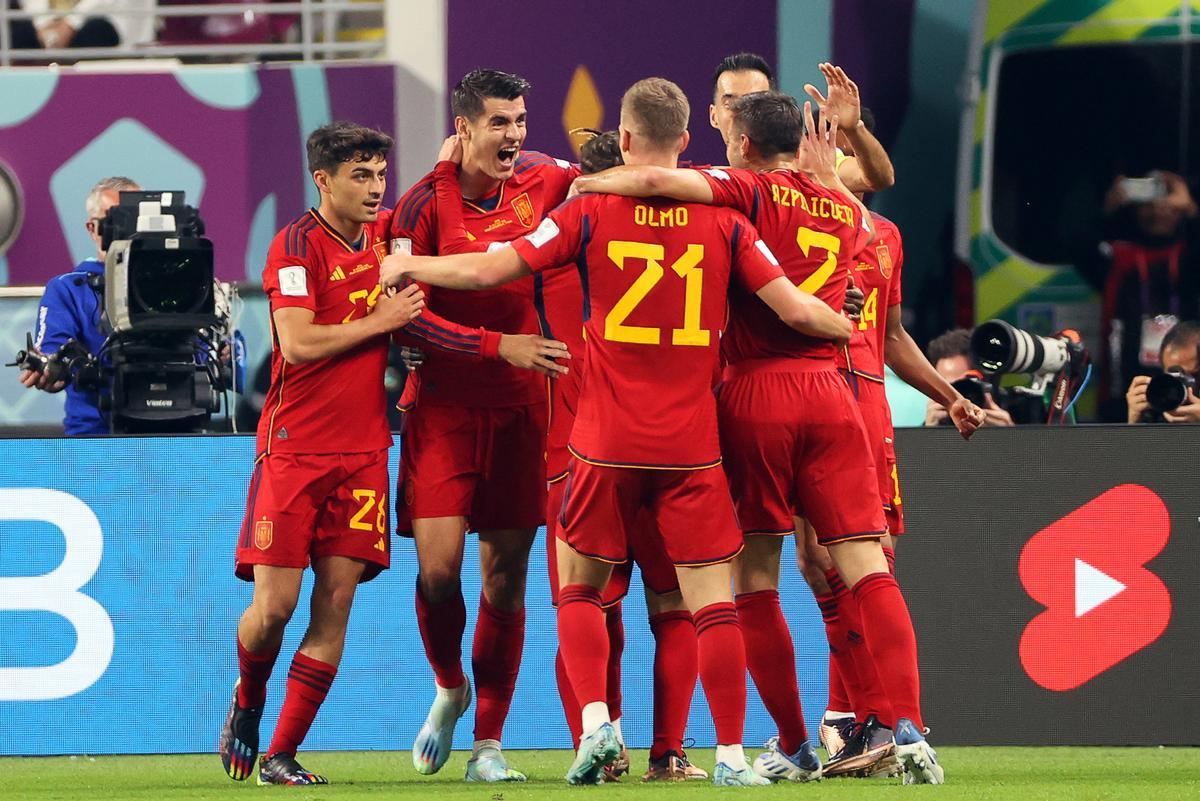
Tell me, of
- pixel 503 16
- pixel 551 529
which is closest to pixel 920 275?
pixel 503 16

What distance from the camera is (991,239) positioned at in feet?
43.0

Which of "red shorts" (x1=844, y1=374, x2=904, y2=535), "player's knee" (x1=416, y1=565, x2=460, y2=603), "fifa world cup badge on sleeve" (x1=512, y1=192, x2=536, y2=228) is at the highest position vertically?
"fifa world cup badge on sleeve" (x1=512, y1=192, x2=536, y2=228)

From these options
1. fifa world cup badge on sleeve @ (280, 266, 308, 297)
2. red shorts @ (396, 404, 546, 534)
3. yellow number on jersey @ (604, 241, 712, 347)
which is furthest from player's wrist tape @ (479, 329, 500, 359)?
yellow number on jersey @ (604, 241, 712, 347)

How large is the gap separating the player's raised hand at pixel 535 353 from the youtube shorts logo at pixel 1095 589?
230cm

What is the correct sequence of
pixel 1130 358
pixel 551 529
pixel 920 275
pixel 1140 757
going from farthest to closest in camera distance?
pixel 920 275 < pixel 1130 358 < pixel 1140 757 < pixel 551 529

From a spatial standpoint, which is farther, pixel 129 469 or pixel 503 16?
pixel 503 16

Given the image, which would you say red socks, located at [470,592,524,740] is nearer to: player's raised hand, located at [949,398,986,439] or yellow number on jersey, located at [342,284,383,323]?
yellow number on jersey, located at [342,284,383,323]

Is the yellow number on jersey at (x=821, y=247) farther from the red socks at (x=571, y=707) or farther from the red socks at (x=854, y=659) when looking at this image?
the red socks at (x=571, y=707)

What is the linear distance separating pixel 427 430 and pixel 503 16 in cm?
624

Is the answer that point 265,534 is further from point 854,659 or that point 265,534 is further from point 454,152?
point 854,659

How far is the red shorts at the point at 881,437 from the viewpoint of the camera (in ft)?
23.3

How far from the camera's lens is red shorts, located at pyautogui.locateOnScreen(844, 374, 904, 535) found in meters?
7.10

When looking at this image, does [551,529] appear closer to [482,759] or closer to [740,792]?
[482,759]

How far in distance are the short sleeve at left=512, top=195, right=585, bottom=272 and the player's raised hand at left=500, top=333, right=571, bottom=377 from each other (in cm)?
56
